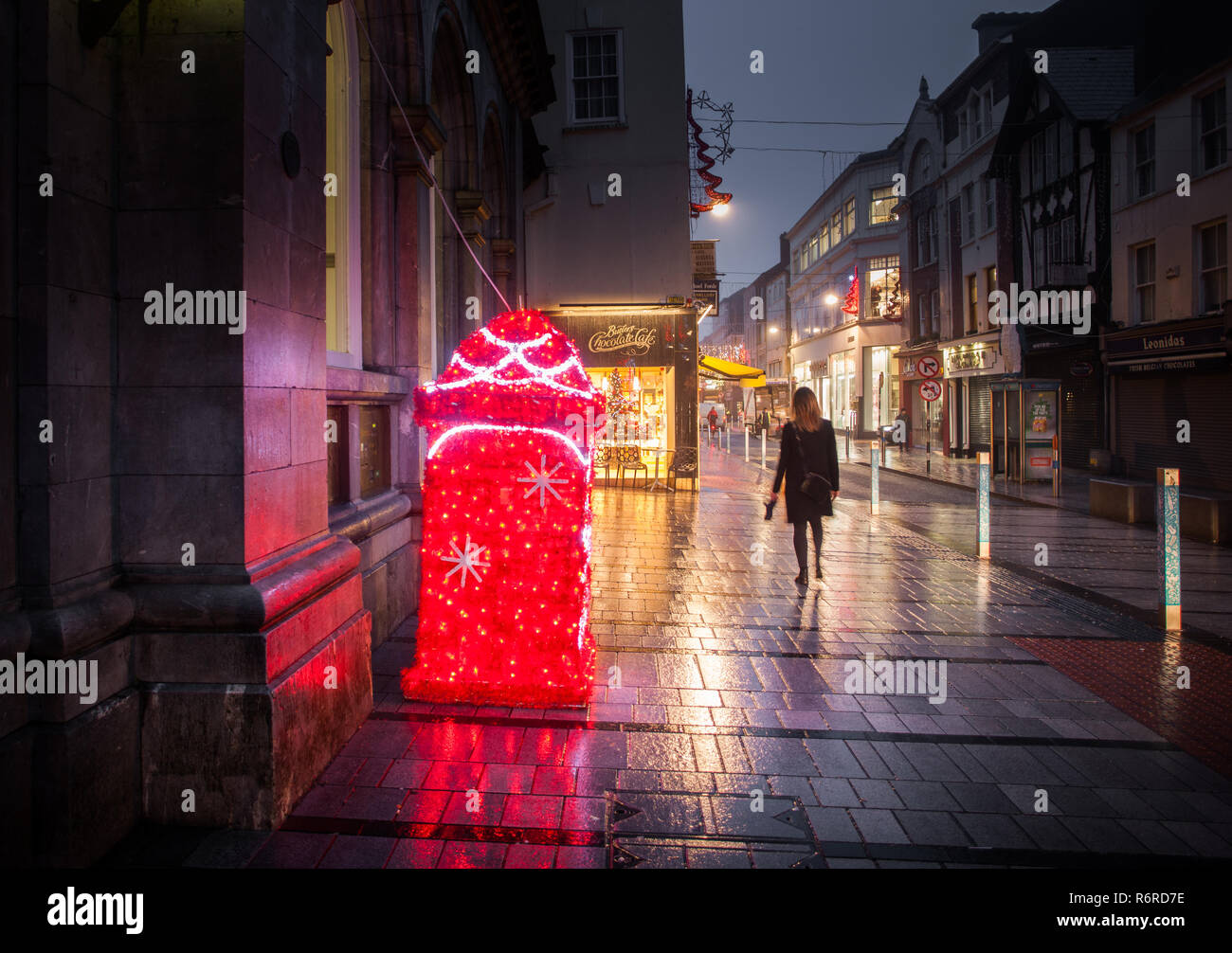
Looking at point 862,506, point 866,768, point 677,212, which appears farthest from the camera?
point 677,212

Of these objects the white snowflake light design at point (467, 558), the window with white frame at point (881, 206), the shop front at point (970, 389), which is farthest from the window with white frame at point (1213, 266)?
the window with white frame at point (881, 206)

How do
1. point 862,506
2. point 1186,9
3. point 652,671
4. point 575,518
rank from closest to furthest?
1. point 575,518
2. point 652,671
3. point 862,506
4. point 1186,9

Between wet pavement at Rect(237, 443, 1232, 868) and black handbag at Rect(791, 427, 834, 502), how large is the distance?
3.98 feet

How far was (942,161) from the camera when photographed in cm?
3136

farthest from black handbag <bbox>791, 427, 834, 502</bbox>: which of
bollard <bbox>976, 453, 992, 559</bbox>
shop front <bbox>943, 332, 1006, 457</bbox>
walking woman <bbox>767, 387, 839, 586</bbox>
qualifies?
shop front <bbox>943, 332, 1006, 457</bbox>

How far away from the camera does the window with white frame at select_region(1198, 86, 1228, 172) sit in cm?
1700

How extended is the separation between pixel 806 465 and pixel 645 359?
1095 cm

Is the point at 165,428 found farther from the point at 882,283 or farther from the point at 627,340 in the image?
the point at 882,283

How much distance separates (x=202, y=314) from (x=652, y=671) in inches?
141

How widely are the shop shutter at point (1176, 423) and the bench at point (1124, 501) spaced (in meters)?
5.16

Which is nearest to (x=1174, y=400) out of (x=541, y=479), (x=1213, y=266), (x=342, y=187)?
(x=1213, y=266)

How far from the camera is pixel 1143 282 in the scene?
20.0 meters
